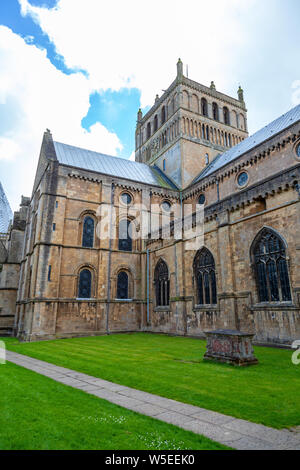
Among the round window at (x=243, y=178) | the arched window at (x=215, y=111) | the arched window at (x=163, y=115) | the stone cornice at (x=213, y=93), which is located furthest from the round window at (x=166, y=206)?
the stone cornice at (x=213, y=93)

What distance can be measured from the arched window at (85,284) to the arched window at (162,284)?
5.89 m

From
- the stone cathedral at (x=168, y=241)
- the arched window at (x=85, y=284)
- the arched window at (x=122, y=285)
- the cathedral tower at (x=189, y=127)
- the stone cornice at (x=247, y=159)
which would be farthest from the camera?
the cathedral tower at (x=189, y=127)

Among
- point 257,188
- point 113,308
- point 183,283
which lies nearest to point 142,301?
point 113,308

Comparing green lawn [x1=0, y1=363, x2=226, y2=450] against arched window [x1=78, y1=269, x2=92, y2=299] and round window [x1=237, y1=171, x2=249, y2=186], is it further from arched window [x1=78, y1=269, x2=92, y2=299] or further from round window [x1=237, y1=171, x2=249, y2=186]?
round window [x1=237, y1=171, x2=249, y2=186]

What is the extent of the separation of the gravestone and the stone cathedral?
494 centimetres

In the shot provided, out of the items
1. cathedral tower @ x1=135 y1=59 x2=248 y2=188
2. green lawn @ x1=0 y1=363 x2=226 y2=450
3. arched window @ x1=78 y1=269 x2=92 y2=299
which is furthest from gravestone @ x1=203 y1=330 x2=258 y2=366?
cathedral tower @ x1=135 y1=59 x2=248 y2=188

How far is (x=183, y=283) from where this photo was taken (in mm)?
21844

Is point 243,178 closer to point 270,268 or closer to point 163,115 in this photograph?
point 270,268

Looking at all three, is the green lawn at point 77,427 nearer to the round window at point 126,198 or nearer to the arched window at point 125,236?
the arched window at point 125,236

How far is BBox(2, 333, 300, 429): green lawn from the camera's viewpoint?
17.6ft

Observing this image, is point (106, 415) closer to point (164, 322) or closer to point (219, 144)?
point (164, 322)

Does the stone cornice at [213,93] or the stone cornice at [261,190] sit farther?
the stone cornice at [213,93]

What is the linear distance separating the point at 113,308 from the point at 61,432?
21659mm

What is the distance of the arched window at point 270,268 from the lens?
14656 millimetres
